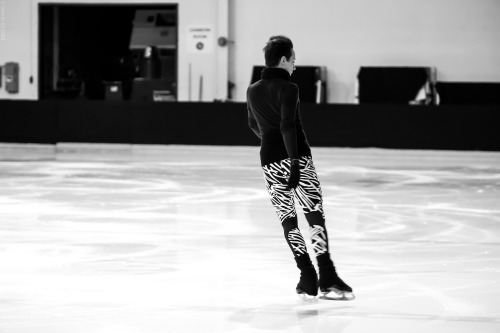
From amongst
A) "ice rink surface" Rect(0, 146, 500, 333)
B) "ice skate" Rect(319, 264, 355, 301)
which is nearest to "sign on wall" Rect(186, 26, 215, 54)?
"ice rink surface" Rect(0, 146, 500, 333)

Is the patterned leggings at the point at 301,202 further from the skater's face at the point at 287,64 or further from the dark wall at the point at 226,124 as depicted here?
the dark wall at the point at 226,124

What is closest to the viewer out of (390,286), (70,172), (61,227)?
(390,286)

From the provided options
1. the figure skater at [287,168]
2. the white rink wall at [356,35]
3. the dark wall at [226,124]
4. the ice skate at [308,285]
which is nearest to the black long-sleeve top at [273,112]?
the figure skater at [287,168]

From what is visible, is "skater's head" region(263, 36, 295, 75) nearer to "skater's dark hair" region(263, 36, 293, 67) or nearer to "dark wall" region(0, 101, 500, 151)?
"skater's dark hair" region(263, 36, 293, 67)

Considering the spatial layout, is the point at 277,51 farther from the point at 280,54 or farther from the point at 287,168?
the point at 287,168

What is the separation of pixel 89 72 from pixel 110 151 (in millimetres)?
5471

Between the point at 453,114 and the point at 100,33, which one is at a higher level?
the point at 100,33

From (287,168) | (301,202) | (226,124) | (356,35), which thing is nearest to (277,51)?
(287,168)

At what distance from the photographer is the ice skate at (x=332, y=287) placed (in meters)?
4.14

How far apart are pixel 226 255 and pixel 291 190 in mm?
1464

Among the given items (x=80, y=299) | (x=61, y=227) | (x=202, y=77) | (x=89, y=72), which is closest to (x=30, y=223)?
(x=61, y=227)

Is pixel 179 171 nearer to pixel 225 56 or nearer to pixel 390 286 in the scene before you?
pixel 225 56

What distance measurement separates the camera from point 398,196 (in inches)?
361

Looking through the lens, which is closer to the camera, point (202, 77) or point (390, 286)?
point (390, 286)
